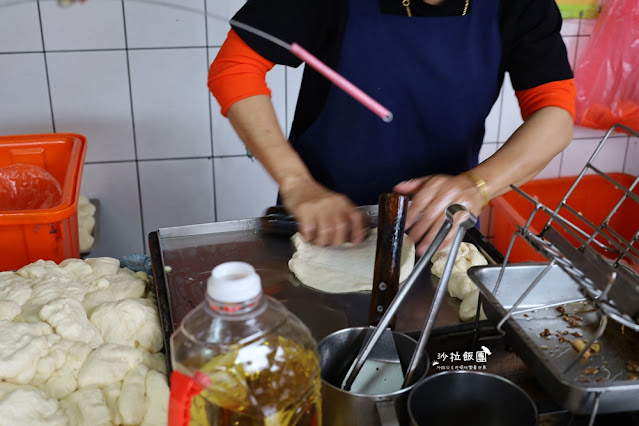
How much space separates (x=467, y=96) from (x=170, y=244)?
712 millimetres

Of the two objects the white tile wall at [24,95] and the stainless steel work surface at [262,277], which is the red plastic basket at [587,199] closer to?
the stainless steel work surface at [262,277]

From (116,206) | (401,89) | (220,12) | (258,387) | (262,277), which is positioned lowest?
(116,206)

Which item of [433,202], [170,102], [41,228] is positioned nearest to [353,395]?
[433,202]

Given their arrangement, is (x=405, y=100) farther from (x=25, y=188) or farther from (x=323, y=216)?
(x=25, y=188)

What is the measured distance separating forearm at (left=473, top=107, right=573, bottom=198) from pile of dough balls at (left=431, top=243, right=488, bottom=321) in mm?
127

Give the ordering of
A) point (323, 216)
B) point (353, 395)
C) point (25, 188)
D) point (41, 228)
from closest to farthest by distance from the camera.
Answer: point (353, 395), point (323, 216), point (41, 228), point (25, 188)

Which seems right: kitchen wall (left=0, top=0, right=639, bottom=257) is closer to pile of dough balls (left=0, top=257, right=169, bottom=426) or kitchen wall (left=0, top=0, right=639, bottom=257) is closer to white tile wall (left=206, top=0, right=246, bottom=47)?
white tile wall (left=206, top=0, right=246, bottom=47)

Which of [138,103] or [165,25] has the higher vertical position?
[165,25]

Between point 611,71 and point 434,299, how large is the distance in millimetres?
1689

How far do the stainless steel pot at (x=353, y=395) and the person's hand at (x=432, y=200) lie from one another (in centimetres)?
34

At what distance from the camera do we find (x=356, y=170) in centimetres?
141

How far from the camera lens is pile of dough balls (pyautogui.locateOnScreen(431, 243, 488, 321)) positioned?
1038 mm

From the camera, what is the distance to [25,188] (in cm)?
138

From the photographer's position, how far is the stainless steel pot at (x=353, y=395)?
2.12 ft
